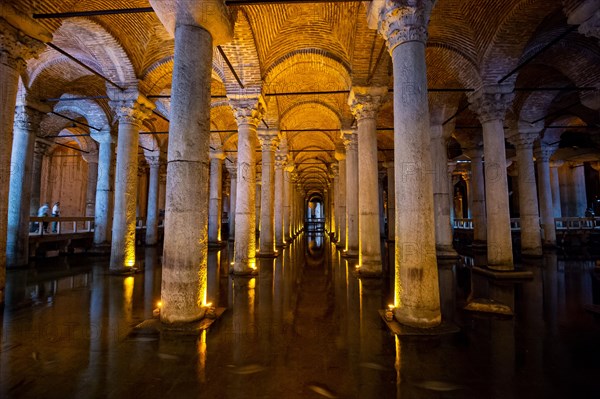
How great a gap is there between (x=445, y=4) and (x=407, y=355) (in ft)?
26.5

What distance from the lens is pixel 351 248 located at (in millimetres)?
11695

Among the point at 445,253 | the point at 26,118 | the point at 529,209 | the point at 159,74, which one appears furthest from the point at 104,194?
the point at 529,209

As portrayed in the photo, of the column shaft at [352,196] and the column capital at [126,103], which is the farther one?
the column shaft at [352,196]

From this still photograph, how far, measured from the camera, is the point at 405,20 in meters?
4.53

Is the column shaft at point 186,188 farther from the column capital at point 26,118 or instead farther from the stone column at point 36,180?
the stone column at point 36,180

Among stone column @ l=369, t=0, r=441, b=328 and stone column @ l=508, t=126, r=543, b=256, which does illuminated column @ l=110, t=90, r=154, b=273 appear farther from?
stone column @ l=508, t=126, r=543, b=256

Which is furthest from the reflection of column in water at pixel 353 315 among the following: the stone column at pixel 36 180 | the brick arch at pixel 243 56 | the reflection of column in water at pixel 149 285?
the stone column at pixel 36 180

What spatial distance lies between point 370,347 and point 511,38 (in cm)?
857

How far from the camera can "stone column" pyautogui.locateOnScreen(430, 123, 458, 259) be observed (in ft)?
35.3

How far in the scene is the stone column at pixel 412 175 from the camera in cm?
420

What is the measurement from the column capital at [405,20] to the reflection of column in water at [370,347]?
4.42 metres

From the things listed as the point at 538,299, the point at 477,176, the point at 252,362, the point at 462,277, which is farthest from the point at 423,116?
the point at 477,176

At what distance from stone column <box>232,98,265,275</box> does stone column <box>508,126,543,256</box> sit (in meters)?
10.4

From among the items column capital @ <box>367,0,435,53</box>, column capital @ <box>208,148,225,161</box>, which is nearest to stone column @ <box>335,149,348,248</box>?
column capital @ <box>208,148,225,161</box>
